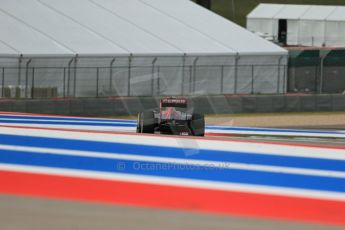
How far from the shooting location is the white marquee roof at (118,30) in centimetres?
2962

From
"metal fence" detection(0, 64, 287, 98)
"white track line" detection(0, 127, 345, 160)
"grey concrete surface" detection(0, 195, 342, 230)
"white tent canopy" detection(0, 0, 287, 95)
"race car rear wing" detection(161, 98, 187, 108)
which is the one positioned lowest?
"grey concrete surface" detection(0, 195, 342, 230)

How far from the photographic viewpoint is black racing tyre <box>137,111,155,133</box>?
12461mm

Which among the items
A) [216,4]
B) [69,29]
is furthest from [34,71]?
[216,4]

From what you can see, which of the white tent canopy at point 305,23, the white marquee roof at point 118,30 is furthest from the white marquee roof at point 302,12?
the white marquee roof at point 118,30

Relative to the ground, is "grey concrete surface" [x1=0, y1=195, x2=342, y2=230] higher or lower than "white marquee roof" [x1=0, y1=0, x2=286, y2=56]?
lower

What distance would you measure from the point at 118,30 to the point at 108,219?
24.9m

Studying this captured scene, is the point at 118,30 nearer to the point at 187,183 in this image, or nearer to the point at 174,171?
the point at 174,171

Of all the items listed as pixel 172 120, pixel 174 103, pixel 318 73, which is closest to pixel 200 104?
pixel 318 73

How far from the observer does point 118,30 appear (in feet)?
106

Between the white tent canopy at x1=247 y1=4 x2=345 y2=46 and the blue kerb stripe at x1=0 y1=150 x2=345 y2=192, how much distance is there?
47631 millimetres

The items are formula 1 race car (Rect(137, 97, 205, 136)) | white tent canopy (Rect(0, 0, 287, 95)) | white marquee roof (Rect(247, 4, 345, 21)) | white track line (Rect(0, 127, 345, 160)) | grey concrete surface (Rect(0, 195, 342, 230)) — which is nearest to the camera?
grey concrete surface (Rect(0, 195, 342, 230))

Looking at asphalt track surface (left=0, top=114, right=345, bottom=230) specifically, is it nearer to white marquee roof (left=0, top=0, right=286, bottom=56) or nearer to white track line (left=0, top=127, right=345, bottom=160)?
white track line (left=0, top=127, right=345, bottom=160)

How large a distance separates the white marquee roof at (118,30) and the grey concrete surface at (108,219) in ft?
66.3

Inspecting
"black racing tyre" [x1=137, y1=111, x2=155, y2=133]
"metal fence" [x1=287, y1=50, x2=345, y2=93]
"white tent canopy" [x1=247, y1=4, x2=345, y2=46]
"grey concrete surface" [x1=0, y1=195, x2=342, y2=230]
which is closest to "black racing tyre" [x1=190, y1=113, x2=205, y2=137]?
"black racing tyre" [x1=137, y1=111, x2=155, y2=133]
